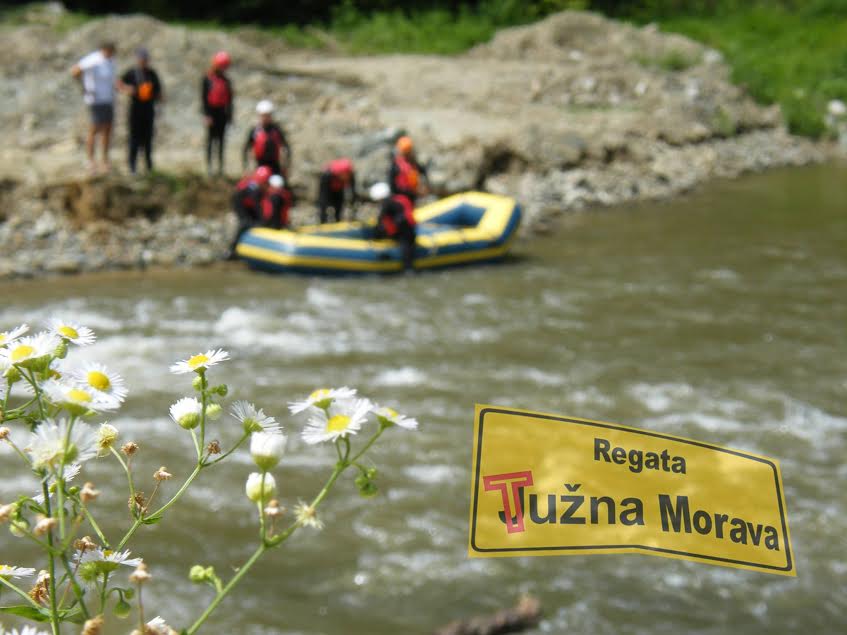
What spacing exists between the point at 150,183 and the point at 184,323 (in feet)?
12.4

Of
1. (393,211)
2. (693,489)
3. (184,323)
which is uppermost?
(693,489)

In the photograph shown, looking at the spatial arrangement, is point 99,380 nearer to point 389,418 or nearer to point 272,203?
point 389,418

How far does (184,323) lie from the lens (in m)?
9.05

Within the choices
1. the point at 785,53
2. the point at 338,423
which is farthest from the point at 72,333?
the point at 785,53

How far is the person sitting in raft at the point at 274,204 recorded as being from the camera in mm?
11305

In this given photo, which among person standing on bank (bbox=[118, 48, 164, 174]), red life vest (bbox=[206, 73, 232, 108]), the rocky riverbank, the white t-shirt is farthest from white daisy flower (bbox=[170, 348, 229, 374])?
red life vest (bbox=[206, 73, 232, 108])

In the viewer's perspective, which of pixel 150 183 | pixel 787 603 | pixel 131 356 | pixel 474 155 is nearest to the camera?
pixel 787 603

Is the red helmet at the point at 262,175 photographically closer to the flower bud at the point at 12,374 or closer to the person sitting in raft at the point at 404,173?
the person sitting in raft at the point at 404,173

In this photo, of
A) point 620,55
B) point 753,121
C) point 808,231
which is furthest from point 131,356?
point 620,55

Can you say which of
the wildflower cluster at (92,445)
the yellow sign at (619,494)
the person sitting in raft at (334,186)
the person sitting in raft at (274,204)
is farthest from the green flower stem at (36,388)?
the person sitting in raft at (334,186)

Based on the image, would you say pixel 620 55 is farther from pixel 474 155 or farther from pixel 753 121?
pixel 474 155

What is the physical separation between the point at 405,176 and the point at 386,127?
5.20m

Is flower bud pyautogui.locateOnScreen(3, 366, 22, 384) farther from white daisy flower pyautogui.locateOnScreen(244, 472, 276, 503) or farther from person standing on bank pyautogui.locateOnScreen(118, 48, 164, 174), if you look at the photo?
person standing on bank pyautogui.locateOnScreen(118, 48, 164, 174)

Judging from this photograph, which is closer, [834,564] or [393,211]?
[834,564]
